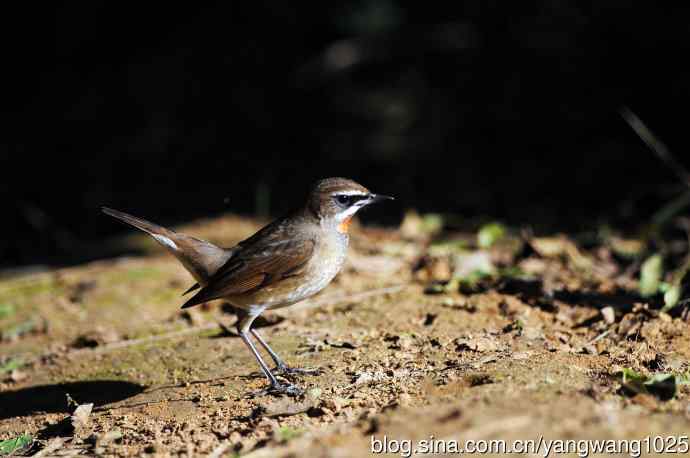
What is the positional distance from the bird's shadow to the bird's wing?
0.79 meters

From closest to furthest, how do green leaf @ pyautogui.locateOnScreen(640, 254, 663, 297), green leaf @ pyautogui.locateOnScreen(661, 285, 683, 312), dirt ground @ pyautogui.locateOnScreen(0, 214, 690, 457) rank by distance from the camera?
dirt ground @ pyautogui.locateOnScreen(0, 214, 690, 457) → green leaf @ pyautogui.locateOnScreen(661, 285, 683, 312) → green leaf @ pyautogui.locateOnScreen(640, 254, 663, 297)

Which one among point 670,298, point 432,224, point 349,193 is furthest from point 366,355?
point 432,224

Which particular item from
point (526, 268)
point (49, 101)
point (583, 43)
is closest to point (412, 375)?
point (526, 268)

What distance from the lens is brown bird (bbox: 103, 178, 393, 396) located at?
18.3 ft

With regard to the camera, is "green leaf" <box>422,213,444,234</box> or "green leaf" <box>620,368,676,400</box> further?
"green leaf" <box>422,213,444,234</box>

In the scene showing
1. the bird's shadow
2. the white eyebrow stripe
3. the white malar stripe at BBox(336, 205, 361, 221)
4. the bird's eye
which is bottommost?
the bird's shadow

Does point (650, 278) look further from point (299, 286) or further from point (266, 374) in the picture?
point (266, 374)

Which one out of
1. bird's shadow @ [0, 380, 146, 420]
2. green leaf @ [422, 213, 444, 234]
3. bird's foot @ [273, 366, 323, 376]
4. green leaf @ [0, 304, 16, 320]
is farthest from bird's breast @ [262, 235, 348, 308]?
green leaf @ [0, 304, 16, 320]

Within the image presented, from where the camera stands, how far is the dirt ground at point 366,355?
3.89 metres

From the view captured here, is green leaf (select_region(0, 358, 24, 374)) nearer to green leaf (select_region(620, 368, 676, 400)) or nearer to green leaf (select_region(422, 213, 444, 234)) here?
green leaf (select_region(422, 213, 444, 234))

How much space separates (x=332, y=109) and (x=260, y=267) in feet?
27.2

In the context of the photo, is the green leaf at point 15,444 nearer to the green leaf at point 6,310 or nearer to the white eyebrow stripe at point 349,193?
the white eyebrow stripe at point 349,193

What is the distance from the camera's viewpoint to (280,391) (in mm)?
4816

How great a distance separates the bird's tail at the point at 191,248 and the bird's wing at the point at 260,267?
124mm
